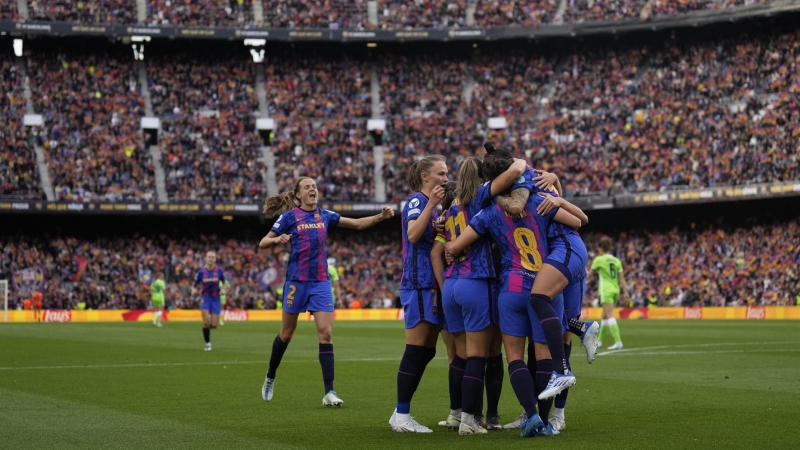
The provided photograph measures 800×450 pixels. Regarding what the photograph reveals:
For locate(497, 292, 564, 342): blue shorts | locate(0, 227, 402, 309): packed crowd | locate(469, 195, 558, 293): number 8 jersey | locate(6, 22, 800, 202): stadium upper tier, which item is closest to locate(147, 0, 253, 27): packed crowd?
locate(6, 22, 800, 202): stadium upper tier

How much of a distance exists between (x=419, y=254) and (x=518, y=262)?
50.1 inches

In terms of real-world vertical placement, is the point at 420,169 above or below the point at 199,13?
below

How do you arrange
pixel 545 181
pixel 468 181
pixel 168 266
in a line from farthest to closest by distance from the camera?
pixel 168 266
pixel 468 181
pixel 545 181

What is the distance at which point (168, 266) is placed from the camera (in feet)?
177

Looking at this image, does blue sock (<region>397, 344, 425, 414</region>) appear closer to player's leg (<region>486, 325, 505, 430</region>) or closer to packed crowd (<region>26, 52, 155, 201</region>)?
player's leg (<region>486, 325, 505, 430</region>)

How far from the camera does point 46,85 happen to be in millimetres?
56375

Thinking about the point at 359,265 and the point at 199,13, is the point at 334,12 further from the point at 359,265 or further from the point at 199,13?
the point at 359,265

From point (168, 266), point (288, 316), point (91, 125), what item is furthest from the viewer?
point (91, 125)

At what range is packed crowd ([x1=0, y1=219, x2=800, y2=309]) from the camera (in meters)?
48.6

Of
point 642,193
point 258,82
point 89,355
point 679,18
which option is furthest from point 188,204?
point 89,355

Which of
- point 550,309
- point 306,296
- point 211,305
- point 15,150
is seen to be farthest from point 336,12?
point 550,309

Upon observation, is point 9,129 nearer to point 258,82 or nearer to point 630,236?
point 258,82

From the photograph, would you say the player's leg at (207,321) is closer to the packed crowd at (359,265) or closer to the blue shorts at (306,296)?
the blue shorts at (306,296)

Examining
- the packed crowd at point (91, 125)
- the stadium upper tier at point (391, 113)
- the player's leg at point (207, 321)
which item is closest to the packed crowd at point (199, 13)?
the stadium upper tier at point (391, 113)
